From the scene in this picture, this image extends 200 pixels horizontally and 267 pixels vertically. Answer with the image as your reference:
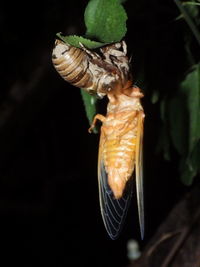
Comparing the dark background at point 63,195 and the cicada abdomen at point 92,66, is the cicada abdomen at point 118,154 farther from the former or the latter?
the dark background at point 63,195

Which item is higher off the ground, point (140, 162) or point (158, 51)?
point (158, 51)

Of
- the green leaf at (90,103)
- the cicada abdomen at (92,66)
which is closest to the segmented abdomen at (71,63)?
the cicada abdomen at (92,66)

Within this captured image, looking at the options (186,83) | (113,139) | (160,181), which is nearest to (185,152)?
(186,83)

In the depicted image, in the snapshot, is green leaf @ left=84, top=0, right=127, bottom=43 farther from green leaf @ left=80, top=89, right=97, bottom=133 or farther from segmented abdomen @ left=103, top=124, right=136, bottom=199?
segmented abdomen @ left=103, top=124, right=136, bottom=199

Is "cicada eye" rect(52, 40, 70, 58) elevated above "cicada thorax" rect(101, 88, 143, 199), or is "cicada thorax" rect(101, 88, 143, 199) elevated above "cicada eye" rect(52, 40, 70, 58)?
"cicada eye" rect(52, 40, 70, 58)

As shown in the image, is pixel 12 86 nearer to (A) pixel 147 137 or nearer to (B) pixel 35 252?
(A) pixel 147 137

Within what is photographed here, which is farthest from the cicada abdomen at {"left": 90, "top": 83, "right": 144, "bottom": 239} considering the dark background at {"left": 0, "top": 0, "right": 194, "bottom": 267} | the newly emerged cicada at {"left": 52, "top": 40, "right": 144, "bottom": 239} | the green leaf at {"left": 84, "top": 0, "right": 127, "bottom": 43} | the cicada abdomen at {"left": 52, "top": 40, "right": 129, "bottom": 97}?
the dark background at {"left": 0, "top": 0, "right": 194, "bottom": 267}

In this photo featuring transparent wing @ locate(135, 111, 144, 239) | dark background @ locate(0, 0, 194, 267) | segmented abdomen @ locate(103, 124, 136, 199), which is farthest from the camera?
dark background @ locate(0, 0, 194, 267)
